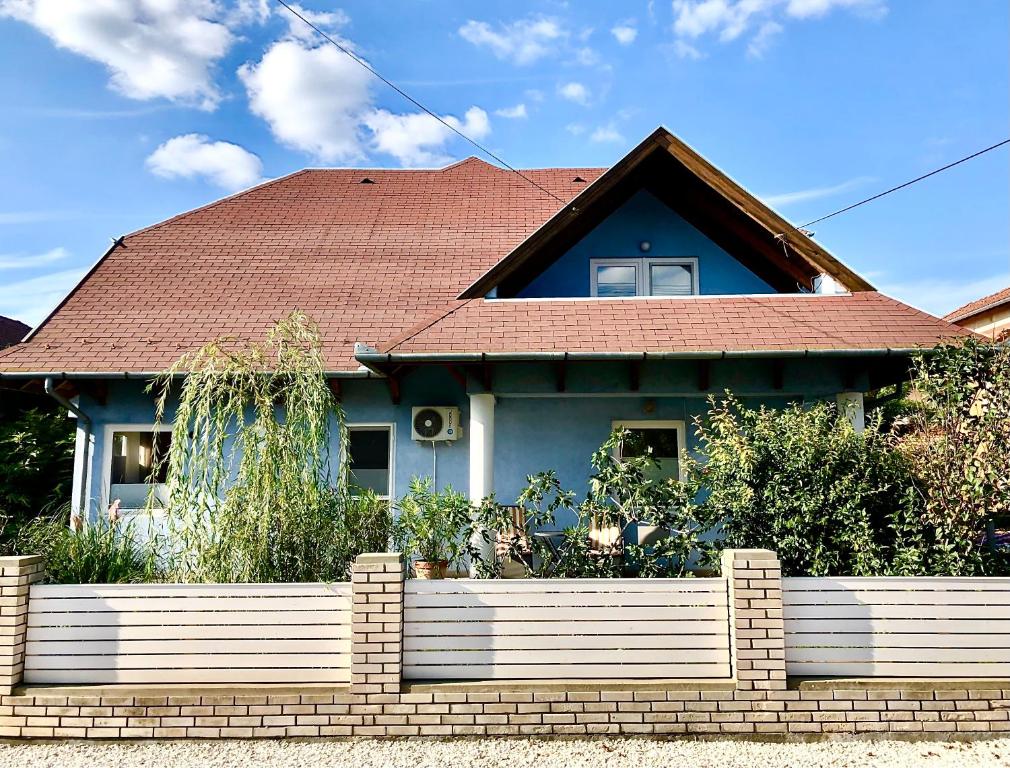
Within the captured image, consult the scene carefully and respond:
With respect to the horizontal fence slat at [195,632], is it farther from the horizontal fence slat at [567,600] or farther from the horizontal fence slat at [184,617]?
the horizontal fence slat at [567,600]

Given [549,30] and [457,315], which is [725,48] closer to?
[549,30]

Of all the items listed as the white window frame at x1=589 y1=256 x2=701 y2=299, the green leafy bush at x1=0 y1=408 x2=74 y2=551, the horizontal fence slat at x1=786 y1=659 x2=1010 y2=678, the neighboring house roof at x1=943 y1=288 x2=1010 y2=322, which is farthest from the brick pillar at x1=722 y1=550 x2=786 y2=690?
the neighboring house roof at x1=943 y1=288 x2=1010 y2=322

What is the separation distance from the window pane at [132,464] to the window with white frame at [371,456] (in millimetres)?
2514

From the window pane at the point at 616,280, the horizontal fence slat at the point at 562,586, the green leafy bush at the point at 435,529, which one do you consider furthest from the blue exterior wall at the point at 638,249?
the horizontal fence slat at the point at 562,586

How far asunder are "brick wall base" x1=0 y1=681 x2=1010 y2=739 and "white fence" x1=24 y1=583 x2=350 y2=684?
0.20 m

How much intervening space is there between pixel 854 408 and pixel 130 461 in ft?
30.8

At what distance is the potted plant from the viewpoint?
5871mm

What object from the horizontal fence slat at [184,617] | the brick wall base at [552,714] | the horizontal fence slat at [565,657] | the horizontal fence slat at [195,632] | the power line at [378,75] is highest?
the power line at [378,75]

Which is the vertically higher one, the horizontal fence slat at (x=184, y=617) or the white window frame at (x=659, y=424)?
the white window frame at (x=659, y=424)

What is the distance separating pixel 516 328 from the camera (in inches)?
334

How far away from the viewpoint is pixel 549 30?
873 centimetres

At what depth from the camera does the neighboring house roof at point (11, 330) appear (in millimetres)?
16491

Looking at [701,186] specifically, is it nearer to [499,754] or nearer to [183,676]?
[499,754]

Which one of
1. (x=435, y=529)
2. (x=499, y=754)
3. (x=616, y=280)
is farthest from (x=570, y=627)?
(x=616, y=280)
